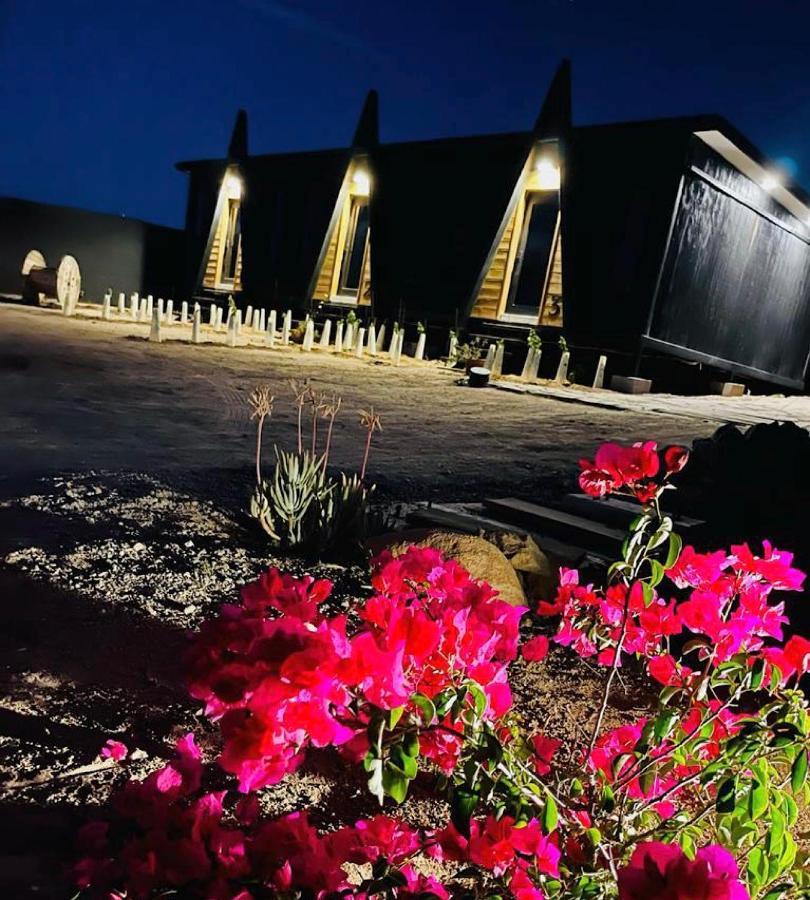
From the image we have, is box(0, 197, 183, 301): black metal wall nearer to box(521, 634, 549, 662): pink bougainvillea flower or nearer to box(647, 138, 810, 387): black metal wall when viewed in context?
box(647, 138, 810, 387): black metal wall

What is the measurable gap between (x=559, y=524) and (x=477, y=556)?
1230 millimetres

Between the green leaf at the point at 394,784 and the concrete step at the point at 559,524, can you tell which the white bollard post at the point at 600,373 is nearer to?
the concrete step at the point at 559,524

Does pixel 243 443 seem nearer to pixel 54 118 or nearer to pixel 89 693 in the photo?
pixel 89 693

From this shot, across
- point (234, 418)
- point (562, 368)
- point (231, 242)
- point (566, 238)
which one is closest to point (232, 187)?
point (231, 242)

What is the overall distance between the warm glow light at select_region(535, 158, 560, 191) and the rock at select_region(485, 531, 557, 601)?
46.2 ft

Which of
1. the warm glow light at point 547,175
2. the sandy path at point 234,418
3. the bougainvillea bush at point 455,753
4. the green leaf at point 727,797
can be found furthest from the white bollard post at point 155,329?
the green leaf at point 727,797

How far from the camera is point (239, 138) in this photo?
23.8 meters

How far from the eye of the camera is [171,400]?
808 cm

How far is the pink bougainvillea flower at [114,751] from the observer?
6.36 ft

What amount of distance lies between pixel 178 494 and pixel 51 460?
1.21 metres

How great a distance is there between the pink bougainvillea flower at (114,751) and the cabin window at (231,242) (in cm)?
2390

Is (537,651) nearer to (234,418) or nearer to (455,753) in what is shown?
(455,753)

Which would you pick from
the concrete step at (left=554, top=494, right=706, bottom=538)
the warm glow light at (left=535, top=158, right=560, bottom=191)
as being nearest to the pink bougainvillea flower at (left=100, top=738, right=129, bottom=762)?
the concrete step at (left=554, top=494, right=706, bottom=538)

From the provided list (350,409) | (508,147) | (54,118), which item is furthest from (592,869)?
(54,118)
